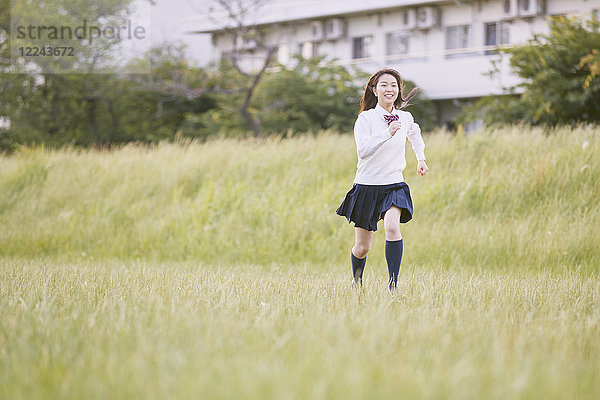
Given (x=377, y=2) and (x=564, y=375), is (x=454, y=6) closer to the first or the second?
(x=377, y=2)

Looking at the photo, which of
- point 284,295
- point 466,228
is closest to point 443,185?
point 466,228

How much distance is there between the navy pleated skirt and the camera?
246 inches

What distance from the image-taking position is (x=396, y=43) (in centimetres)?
3020

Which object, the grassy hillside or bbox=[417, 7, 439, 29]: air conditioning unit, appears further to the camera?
bbox=[417, 7, 439, 29]: air conditioning unit

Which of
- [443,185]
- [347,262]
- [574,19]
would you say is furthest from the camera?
[574,19]

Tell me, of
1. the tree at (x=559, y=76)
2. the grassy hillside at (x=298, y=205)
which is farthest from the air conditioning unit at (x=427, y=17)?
the grassy hillside at (x=298, y=205)

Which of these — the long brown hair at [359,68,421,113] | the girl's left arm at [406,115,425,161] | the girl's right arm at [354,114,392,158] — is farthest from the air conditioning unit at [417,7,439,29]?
the girl's right arm at [354,114,392,158]

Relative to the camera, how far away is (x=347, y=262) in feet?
33.8

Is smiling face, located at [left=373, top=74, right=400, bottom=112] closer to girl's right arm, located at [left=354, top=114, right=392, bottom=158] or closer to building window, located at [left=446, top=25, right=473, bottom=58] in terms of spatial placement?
girl's right arm, located at [left=354, top=114, right=392, bottom=158]

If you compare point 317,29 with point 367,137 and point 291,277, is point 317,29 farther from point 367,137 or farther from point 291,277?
point 367,137

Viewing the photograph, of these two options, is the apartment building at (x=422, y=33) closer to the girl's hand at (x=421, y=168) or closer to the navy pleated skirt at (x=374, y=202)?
the girl's hand at (x=421, y=168)

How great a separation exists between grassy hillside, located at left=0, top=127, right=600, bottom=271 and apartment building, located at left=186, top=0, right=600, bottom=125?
12854 millimetres

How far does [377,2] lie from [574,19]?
1278cm

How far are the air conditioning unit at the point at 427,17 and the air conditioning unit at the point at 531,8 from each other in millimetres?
3496
